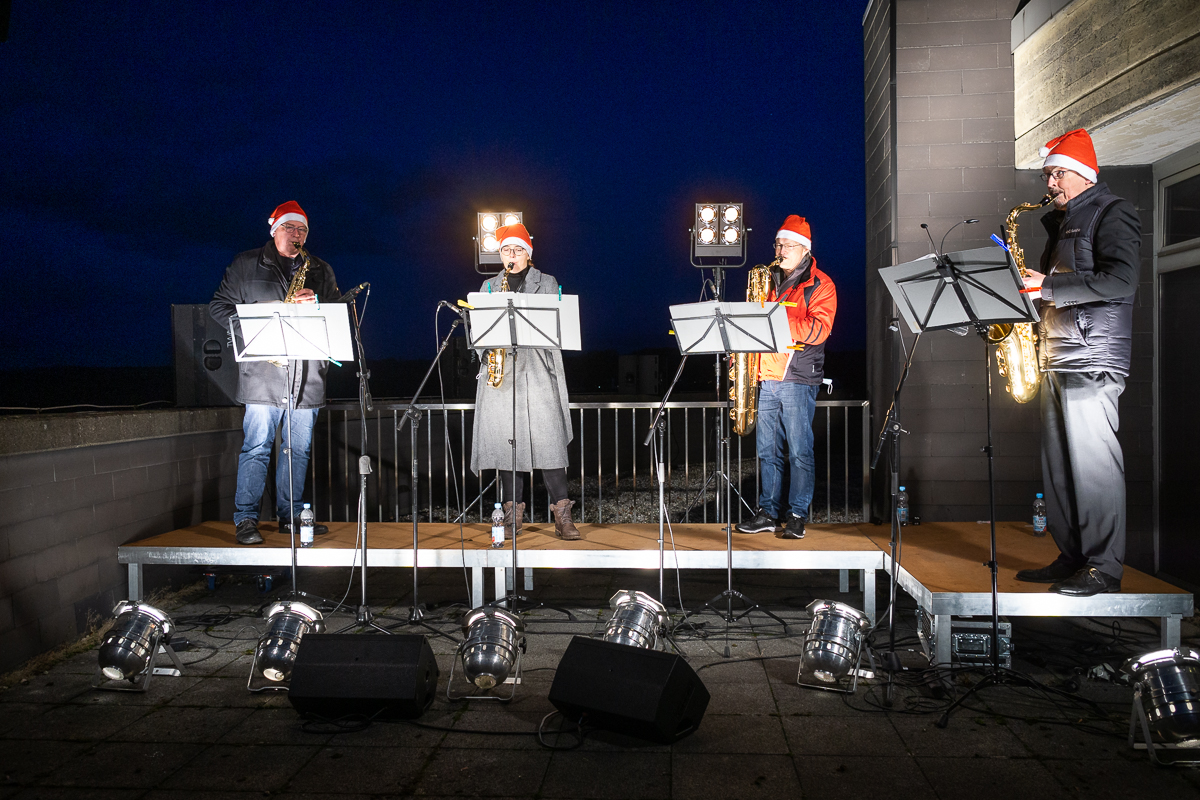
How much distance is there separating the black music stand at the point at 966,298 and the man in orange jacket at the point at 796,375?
1.05 m

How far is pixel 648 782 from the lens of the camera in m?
2.48

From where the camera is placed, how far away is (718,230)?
5.80 meters

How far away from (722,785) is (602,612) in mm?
2135

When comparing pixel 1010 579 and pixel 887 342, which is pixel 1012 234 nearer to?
pixel 887 342

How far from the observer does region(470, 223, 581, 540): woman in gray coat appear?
15.1ft

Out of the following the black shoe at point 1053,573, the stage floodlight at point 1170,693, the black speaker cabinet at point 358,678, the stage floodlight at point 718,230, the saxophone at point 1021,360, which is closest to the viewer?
the stage floodlight at point 1170,693

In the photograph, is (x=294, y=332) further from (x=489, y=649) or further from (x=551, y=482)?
(x=489, y=649)

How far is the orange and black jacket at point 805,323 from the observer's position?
4453 millimetres

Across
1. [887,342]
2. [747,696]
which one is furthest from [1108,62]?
[747,696]

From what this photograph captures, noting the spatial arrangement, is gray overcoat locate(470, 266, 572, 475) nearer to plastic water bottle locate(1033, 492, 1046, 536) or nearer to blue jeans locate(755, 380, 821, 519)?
blue jeans locate(755, 380, 821, 519)

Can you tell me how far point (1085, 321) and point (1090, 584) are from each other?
1137mm

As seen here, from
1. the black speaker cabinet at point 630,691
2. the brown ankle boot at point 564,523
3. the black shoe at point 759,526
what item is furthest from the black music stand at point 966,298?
the brown ankle boot at point 564,523

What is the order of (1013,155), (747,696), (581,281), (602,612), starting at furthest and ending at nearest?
(581,281), (1013,155), (602,612), (747,696)

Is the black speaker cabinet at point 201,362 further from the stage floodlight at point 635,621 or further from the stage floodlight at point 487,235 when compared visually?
the stage floodlight at point 635,621
